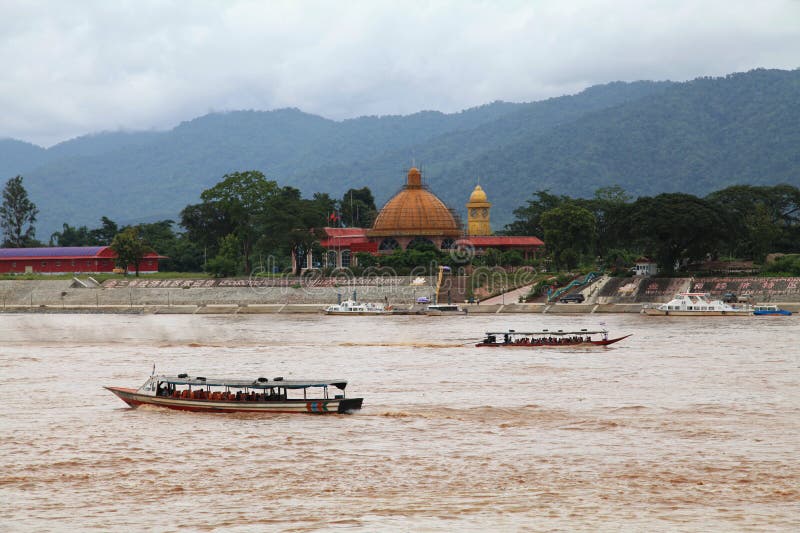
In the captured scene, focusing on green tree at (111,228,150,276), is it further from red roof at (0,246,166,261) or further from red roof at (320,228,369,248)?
red roof at (320,228,369,248)

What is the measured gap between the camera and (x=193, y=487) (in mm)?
32094

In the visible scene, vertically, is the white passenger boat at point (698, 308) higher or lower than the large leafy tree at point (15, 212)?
lower

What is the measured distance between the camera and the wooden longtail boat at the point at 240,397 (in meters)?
42.7

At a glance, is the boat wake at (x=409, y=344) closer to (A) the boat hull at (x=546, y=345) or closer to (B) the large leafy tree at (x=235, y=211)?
(A) the boat hull at (x=546, y=345)

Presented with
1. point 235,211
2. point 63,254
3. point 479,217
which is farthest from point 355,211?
point 63,254

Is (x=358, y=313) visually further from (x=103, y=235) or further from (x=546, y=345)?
(x=103, y=235)

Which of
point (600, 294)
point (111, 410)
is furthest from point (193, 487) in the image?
point (600, 294)

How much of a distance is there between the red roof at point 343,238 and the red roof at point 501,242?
13.5 m

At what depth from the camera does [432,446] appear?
37.0 metres

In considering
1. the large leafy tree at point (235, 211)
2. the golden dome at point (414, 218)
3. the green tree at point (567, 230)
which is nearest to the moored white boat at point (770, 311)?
the green tree at point (567, 230)

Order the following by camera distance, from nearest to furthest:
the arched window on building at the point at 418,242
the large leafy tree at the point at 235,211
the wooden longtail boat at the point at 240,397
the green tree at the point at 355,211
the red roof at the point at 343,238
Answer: the wooden longtail boat at the point at 240,397 → the arched window on building at the point at 418,242 → the large leafy tree at the point at 235,211 → the red roof at the point at 343,238 → the green tree at the point at 355,211

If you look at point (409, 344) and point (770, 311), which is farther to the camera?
point (770, 311)

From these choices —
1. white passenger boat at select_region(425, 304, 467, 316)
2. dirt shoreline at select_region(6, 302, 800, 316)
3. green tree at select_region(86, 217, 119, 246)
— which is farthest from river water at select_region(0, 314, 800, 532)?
green tree at select_region(86, 217, 119, 246)

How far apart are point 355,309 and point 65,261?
5956cm
